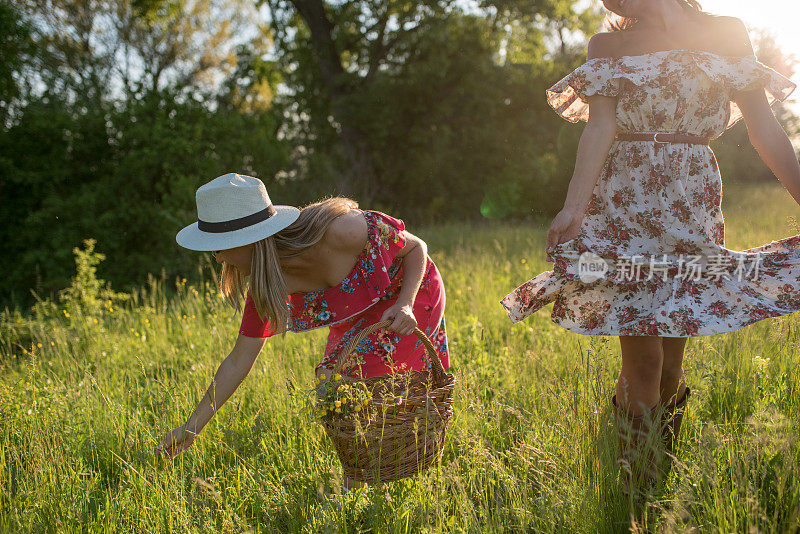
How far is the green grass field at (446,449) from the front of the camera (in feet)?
5.91

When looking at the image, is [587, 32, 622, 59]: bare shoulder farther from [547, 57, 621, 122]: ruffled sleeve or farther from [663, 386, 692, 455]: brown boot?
[663, 386, 692, 455]: brown boot

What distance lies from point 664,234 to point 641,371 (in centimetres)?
49

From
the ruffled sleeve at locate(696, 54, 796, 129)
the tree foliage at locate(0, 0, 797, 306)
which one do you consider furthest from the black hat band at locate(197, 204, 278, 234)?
the tree foliage at locate(0, 0, 797, 306)

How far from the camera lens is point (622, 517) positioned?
6.10 feet

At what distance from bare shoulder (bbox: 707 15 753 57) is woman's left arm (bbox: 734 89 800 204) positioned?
154 mm

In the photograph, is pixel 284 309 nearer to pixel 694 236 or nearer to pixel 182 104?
pixel 694 236

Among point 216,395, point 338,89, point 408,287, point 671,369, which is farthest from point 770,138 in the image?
point 338,89

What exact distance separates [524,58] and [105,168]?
10338 millimetres

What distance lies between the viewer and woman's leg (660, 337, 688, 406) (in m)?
2.14

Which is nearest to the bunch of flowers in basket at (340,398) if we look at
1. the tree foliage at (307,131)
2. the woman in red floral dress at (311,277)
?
the woman in red floral dress at (311,277)

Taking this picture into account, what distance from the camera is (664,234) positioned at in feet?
6.52

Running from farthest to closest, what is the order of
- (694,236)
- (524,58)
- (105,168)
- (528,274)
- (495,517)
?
(524,58) → (105,168) → (528,274) → (694,236) → (495,517)

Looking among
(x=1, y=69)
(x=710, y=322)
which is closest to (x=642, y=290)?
(x=710, y=322)

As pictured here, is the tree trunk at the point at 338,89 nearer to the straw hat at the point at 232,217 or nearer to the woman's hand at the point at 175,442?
the straw hat at the point at 232,217
